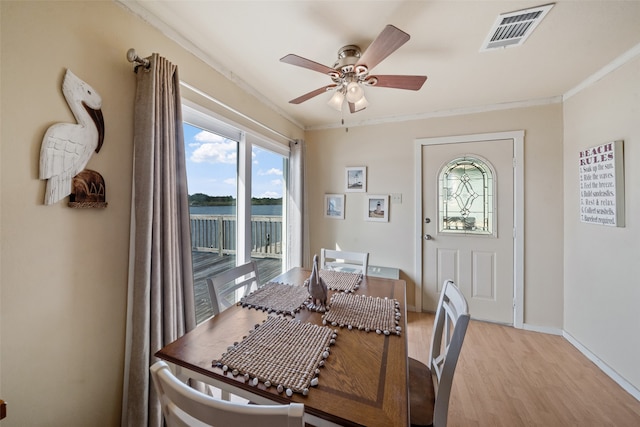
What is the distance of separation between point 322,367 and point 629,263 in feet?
8.03

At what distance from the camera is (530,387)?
5.96ft

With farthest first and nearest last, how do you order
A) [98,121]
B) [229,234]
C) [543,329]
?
[543,329], [229,234], [98,121]

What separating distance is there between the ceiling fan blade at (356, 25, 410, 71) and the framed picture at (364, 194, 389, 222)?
1.84 m

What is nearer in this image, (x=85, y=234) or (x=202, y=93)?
(x=85, y=234)

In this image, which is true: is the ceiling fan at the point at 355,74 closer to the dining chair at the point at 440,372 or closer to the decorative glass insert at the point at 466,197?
the dining chair at the point at 440,372

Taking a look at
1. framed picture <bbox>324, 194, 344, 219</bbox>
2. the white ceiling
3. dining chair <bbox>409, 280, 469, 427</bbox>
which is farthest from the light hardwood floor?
the white ceiling

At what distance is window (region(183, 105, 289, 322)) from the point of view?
1920mm

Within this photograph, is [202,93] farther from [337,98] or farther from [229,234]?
[229,234]

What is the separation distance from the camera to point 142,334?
129 cm

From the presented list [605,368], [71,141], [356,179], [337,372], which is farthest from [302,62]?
[605,368]

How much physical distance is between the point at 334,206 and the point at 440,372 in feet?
8.05

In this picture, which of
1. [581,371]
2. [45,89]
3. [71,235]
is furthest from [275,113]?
[581,371]

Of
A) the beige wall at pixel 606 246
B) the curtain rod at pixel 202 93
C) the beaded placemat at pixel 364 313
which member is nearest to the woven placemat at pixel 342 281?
the beaded placemat at pixel 364 313

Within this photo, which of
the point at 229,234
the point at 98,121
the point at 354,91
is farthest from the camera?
the point at 229,234
